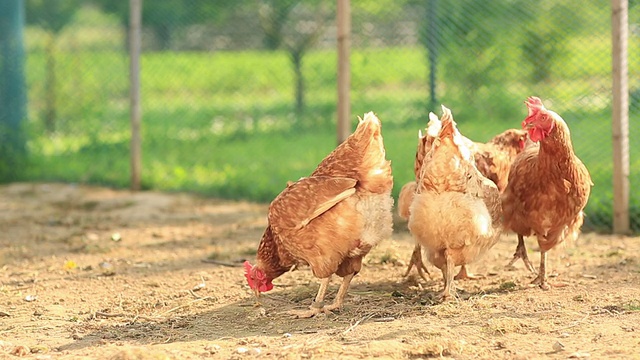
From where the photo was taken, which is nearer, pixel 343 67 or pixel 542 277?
pixel 542 277

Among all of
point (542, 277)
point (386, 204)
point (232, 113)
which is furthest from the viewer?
point (232, 113)

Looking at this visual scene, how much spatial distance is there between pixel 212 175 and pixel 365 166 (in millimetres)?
4985

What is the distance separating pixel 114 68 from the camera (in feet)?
36.1

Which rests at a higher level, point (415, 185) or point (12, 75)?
point (12, 75)

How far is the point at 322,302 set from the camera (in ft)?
17.9

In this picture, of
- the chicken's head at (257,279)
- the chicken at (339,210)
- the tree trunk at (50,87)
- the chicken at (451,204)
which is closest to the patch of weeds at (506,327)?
the chicken at (451,204)

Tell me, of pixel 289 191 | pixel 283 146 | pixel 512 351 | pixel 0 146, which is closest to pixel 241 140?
pixel 283 146

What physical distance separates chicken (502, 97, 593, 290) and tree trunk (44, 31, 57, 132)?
697 cm

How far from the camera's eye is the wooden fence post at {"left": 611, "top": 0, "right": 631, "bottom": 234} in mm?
7094

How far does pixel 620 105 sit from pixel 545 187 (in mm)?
1897

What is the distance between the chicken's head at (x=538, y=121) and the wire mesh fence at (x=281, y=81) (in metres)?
2.23

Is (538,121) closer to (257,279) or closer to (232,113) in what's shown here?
(257,279)

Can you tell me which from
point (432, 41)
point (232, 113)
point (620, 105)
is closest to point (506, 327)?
point (620, 105)

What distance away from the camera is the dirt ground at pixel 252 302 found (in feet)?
15.1
